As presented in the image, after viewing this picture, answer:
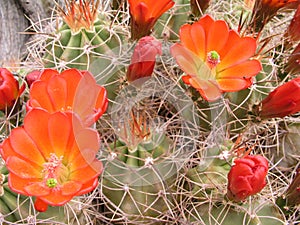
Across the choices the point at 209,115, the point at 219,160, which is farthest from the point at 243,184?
the point at 209,115

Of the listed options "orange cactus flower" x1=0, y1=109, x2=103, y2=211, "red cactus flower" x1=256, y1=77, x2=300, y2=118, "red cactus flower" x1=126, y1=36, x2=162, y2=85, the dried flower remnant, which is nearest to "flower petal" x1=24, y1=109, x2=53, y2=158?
"orange cactus flower" x1=0, y1=109, x2=103, y2=211

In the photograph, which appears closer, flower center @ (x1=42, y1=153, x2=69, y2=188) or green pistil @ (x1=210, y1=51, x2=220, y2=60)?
flower center @ (x1=42, y1=153, x2=69, y2=188)

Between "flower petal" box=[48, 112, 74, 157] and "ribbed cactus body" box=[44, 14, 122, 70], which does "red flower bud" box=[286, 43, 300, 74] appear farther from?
"flower petal" box=[48, 112, 74, 157]

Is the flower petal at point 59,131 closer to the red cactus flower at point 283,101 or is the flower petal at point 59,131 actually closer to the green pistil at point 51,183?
the green pistil at point 51,183

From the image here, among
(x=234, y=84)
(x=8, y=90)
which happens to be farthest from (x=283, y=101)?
(x=8, y=90)

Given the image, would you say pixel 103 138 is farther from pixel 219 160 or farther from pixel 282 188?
pixel 282 188

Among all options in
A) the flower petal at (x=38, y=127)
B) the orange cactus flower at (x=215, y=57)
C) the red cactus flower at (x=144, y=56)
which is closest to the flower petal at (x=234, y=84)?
the orange cactus flower at (x=215, y=57)
